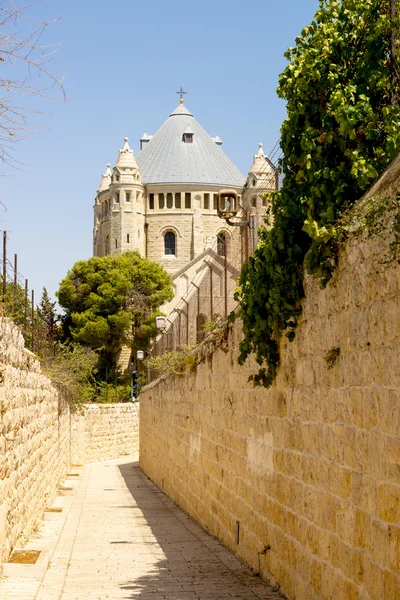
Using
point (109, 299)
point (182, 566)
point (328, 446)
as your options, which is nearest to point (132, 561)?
point (182, 566)

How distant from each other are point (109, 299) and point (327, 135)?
49828 mm

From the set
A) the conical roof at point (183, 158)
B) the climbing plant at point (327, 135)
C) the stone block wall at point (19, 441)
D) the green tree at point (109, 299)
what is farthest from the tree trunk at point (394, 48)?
the conical roof at point (183, 158)

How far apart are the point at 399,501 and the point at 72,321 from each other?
5224cm

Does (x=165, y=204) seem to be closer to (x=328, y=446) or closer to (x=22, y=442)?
(x=22, y=442)

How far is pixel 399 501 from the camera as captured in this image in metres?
4.39

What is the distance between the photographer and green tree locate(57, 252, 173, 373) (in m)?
54.2

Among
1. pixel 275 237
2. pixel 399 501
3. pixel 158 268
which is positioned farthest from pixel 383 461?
pixel 158 268

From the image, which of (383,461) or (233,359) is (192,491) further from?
(383,461)

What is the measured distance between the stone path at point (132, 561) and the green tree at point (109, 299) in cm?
3908

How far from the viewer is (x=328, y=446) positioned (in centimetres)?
557

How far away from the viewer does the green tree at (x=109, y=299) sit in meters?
54.2

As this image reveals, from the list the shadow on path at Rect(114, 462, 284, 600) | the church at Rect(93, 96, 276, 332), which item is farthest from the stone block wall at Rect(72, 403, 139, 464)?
→ the church at Rect(93, 96, 276, 332)

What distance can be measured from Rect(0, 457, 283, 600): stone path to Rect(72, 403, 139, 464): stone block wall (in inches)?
480

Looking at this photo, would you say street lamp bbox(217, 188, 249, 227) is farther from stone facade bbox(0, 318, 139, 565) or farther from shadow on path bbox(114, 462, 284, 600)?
shadow on path bbox(114, 462, 284, 600)
